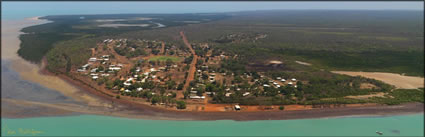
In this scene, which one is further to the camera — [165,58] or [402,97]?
[165,58]

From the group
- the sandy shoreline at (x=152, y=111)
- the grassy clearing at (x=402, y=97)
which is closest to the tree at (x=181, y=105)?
the sandy shoreline at (x=152, y=111)

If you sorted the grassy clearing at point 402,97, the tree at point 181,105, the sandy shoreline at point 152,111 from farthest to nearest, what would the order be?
the grassy clearing at point 402,97
the tree at point 181,105
the sandy shoreline at point 152,111

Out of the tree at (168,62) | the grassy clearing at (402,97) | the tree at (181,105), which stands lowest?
the tree at (181,105)

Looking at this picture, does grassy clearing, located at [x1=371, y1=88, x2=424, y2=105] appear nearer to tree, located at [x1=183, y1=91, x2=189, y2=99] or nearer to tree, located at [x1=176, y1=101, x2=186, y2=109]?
tree, located at [x1=183, y1=91, x2=189, y2=99]

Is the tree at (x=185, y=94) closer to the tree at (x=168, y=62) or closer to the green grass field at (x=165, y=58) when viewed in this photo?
the tree at (x=168, y=62)

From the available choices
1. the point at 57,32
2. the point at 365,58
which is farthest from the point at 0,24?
A: the point at 365,58

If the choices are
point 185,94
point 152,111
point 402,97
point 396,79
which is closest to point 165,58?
point 185,94

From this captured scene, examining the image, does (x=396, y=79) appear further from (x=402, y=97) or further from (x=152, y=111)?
(x=152, y=111)

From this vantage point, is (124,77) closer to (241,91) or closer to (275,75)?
(241,91)
